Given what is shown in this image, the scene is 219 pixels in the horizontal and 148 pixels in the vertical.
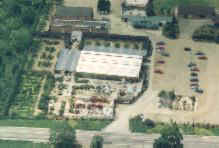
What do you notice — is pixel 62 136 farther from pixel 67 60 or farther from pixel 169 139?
pixel 67 60

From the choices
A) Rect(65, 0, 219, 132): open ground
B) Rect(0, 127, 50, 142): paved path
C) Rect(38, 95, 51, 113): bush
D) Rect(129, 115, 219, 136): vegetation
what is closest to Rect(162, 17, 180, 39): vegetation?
Rect(65, 0, 219, 132): open ground

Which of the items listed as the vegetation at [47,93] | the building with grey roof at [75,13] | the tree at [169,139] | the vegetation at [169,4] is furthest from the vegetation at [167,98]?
the building with grey roof at [75,13]

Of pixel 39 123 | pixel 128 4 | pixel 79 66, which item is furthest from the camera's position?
pixel 128 4

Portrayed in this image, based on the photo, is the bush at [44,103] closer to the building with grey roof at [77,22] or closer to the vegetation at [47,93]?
the vegetation at [47,93]

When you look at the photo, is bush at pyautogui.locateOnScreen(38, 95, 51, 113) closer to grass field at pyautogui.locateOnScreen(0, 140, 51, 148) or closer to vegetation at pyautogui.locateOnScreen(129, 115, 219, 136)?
grass field at pyautogui.locateOnScreen(0, 140, 51, 148)

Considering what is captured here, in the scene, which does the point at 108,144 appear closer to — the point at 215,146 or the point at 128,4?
the point at 215,146

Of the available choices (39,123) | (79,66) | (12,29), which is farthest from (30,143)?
(12,29)
